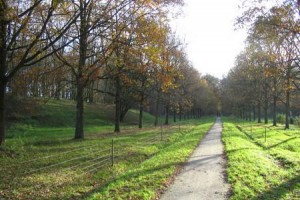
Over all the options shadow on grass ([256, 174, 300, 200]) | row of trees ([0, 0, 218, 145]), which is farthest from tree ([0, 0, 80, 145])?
shadow on grass ([256, 174, 300, 200])

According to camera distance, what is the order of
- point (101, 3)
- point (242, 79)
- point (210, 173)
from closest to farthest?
point (210, 173), point (101, 3), point (242, 79)

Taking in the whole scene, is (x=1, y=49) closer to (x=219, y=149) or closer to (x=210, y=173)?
(x=210, y=173)

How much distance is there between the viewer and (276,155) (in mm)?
16656

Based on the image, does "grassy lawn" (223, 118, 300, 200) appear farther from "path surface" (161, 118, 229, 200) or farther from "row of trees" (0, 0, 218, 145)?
"row of trees" (0, 0, 218, 145)

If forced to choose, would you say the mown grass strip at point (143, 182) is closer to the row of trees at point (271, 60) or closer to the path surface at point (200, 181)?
the path surface at point (200, 181)

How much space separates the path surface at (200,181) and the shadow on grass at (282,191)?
3.57 feet

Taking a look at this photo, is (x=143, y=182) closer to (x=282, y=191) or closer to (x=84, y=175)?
(x=84, y=175)

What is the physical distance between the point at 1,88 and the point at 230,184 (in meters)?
11.4

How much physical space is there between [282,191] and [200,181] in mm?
2455

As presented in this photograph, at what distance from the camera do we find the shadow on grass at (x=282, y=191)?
9.10 m

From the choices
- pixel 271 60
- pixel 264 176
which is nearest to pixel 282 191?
pixel 264 176

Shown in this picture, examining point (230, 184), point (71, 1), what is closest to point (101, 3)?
point (71, 1)

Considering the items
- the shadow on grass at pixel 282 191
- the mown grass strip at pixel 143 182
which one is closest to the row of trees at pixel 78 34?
the mown grass strip at pixel 143 182

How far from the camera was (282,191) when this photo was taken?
9656 millimetres
